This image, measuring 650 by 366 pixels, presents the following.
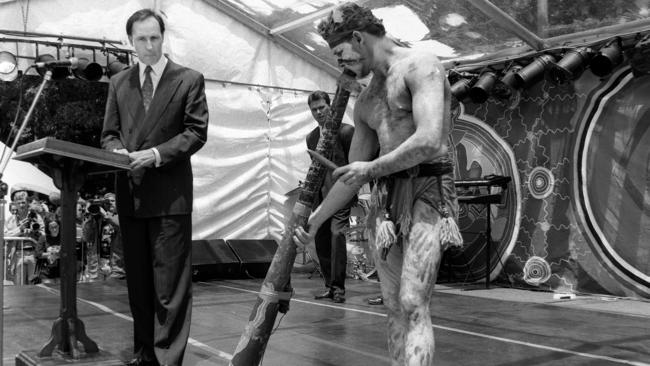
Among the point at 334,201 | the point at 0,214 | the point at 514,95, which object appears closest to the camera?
the point at 334,201

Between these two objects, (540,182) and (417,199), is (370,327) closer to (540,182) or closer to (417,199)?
(417,199)

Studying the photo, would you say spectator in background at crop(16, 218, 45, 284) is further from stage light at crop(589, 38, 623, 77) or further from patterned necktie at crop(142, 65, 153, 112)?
stage light at crop(589, 38, 623, 77)

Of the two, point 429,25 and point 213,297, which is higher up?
point 429,25

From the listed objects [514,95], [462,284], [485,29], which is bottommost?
[462,284]

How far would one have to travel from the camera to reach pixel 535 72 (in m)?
7.11

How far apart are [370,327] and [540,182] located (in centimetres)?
354

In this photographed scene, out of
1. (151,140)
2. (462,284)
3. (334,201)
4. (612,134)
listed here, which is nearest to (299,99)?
(462,284)

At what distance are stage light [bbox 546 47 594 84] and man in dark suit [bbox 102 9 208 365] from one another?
4.37m

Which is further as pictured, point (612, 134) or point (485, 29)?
point (485, 29)

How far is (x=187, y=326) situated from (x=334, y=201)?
130cm

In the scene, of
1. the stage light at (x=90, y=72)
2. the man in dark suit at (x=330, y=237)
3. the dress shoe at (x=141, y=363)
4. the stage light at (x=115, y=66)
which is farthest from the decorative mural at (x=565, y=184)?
the dress shoe at (x=141, y=363)

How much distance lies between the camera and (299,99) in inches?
393

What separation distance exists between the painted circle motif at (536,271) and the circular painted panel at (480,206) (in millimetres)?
319

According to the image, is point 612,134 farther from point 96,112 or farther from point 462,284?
point 96,112
